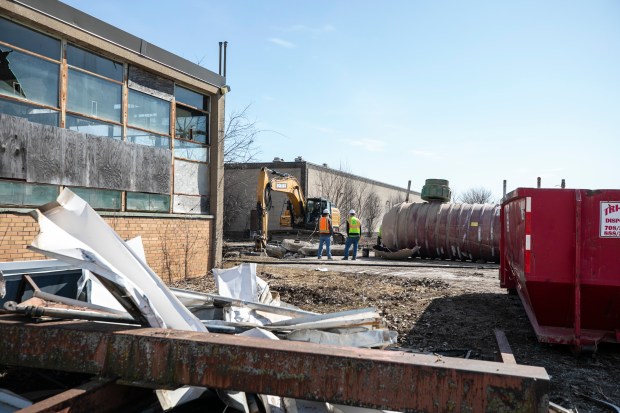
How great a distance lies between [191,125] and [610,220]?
30.2 feet

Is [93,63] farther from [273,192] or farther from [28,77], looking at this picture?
[273,192]

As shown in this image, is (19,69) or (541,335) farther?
(19,69)

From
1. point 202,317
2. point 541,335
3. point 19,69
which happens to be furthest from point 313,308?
point 19,69

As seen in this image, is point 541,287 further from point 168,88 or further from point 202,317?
point 168,88

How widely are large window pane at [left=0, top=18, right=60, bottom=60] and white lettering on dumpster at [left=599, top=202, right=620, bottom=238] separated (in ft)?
28.3

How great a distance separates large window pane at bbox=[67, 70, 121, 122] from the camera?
8.80 m

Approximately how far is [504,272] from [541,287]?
440cm

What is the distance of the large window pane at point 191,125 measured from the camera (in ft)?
38.0

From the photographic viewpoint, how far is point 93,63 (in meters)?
9.27

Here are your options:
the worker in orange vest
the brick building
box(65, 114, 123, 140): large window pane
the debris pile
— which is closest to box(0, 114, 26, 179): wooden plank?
the brick building

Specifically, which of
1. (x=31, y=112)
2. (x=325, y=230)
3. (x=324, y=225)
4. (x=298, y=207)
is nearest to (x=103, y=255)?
(x=31, y=112)

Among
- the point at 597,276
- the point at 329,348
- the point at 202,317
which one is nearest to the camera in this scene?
the point at 329,348

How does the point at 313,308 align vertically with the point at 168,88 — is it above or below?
below

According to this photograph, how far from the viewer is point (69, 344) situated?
8.29 ft
